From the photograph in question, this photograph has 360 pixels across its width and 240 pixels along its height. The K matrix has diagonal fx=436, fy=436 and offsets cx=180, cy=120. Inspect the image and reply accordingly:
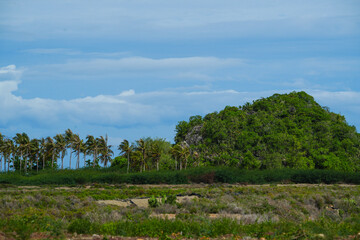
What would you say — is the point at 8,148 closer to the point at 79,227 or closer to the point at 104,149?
the point at 104,149

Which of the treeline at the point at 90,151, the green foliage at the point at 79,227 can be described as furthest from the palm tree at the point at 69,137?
the green foliage at the point at 79,227

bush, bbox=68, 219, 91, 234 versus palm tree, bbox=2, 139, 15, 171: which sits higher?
palm tree, bbox=2, 139, 15, 171

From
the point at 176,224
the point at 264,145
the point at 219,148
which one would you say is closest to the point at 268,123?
the point at 264,145

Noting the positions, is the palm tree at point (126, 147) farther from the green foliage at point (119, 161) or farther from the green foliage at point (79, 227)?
the green foliage at point (79, 227)

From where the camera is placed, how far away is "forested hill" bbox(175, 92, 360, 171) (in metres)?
66.4

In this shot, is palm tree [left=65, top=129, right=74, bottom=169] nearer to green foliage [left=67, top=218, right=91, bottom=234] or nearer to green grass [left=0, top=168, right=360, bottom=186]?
green grass [left=0, top=168, right=360, bottom=186]

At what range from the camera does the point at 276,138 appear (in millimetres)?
66312

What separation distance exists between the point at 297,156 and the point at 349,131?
1180 cm

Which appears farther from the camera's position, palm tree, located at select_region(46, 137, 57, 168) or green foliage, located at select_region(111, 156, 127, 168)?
green foliage, located at select_region(111, 156, 127, 168)

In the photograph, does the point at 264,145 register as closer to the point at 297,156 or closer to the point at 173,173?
the point at 297,156

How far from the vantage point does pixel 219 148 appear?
68188mm

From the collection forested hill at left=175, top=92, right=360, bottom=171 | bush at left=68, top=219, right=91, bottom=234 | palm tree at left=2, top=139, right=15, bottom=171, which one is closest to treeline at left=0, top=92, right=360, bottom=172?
forested hill at left=175, top=92, right=360, bottom=171

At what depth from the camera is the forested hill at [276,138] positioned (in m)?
66.4

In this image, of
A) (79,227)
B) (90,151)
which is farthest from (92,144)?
(79,227)
